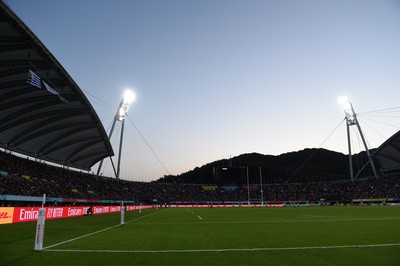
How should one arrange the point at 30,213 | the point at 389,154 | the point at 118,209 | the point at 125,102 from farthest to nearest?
the point at 389,154, the point at 125,102, the point at 118,209, the point at 30,213

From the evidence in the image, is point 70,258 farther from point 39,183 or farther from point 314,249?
point 39,183

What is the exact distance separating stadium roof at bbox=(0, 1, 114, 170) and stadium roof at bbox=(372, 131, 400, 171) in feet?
213

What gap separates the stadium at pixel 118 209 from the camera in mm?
9047

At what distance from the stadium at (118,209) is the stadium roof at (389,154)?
444 millimetres

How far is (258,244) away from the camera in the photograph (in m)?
10.7

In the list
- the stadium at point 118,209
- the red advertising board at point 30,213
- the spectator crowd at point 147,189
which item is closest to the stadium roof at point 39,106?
the stadium at point 118,209

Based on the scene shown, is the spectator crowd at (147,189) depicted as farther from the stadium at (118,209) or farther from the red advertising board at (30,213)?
the red advertising board at (30,213)

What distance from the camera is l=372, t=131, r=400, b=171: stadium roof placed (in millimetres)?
72756

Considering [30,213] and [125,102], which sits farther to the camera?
[125,102]

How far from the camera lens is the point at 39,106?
1494 inches

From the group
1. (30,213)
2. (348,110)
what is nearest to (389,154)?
(348,110)

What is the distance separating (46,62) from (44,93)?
8.44m

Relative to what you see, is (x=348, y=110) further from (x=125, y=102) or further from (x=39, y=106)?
(x=39, y=106)

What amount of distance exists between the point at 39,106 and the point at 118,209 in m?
26.8
